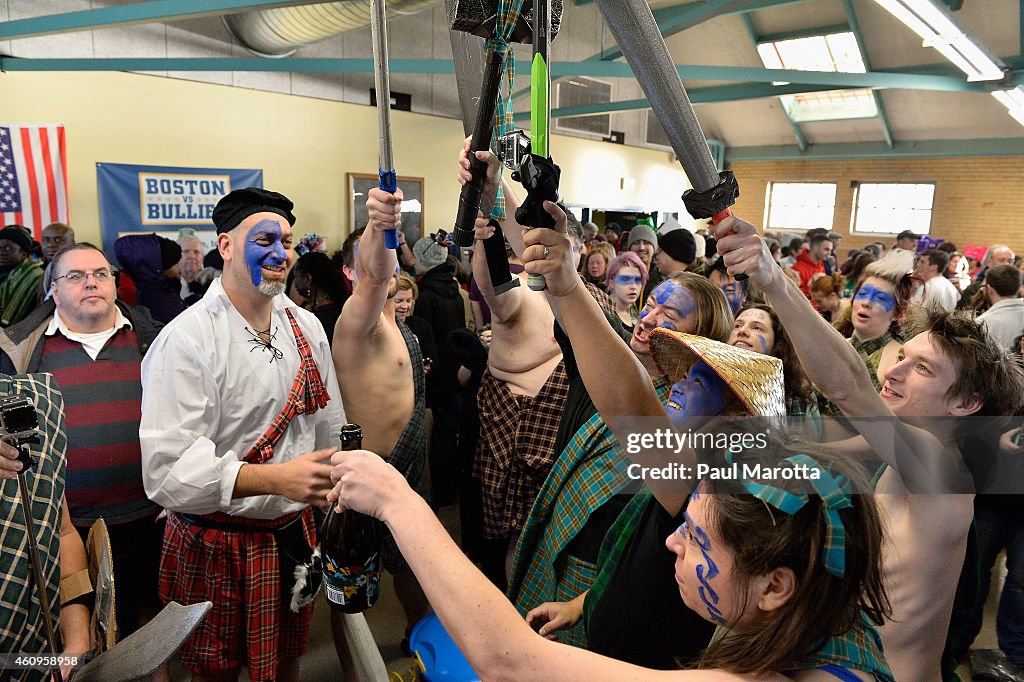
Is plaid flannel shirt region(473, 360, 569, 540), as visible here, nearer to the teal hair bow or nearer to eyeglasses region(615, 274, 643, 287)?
eyeglasses region(615, 274, 643, 287)

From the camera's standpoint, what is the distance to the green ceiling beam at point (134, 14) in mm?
3936

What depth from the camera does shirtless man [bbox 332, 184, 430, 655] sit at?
2.21m

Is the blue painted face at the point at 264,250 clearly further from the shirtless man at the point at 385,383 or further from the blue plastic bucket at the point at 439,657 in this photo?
the blue plastic bucket at the point at 439,657

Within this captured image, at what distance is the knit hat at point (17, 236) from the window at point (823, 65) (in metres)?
10.4

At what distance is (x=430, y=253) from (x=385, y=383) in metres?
2.79

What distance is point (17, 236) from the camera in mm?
4203

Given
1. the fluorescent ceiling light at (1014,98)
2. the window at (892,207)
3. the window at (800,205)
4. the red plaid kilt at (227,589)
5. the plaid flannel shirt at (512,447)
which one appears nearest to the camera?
the red plaid kilt at (227,589)

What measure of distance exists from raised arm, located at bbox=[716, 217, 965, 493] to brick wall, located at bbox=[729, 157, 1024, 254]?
13606mm

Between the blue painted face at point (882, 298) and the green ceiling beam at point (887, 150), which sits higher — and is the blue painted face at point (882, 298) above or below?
below

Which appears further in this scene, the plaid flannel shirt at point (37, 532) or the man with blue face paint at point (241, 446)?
the man with blue face paint at point (241, 446)

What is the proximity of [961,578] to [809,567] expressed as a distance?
1094 mm

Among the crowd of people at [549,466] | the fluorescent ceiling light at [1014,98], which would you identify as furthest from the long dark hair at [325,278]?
the fluorescent ceiling light at [1014,98]

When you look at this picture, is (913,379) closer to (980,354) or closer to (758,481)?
(980,354)

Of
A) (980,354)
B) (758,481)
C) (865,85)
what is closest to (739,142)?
(865,85)
